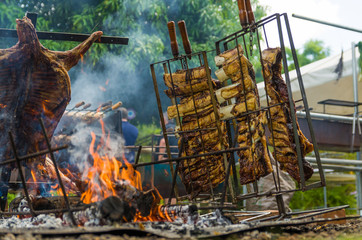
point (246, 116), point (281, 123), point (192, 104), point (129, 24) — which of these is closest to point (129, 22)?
point (129, 24)

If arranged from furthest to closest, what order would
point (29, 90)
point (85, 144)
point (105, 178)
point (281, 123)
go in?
point (85, 144) < point (29, 90) < point (281, 123) < point (105, 178)

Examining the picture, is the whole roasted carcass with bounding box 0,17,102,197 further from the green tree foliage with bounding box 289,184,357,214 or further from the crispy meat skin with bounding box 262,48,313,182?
the green tree foliage with bounding box 289,184,357,214

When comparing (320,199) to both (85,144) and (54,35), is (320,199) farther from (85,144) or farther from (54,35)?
(54,35)

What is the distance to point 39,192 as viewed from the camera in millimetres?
5797

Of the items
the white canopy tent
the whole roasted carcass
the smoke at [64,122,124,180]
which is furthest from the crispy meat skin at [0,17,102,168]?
the white canopy tent

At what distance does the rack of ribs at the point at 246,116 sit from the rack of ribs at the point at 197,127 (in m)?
0.32

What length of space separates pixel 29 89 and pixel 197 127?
221 cm

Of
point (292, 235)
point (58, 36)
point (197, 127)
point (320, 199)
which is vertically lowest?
point (320, 199)

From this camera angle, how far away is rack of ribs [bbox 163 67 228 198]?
5.37m

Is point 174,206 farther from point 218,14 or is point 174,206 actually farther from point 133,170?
point 218,14

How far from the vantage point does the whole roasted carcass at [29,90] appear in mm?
5438

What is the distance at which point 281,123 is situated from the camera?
490 cm

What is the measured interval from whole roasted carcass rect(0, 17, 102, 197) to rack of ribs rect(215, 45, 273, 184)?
220cm

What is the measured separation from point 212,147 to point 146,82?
31.8 feet
